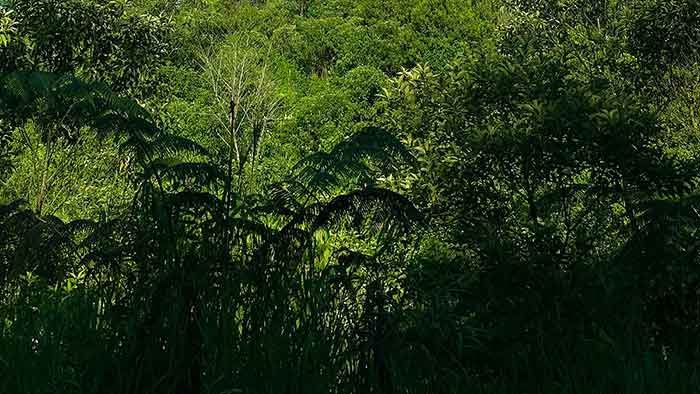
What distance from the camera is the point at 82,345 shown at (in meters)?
3.77

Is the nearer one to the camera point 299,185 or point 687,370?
point 687,370

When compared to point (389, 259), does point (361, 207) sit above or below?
below

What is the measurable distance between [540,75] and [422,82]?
128 centimetres

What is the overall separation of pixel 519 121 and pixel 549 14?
52.4 ft

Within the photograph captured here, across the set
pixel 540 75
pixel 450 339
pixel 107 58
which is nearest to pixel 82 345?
pixel 450 339

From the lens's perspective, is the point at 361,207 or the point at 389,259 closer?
the point at 361,207

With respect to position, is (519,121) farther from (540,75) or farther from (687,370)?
(687,370)

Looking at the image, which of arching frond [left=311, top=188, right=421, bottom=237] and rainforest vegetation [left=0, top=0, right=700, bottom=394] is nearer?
rainforest vegetation [left=0, top=0, right=700, bottom=394]

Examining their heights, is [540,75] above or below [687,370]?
above

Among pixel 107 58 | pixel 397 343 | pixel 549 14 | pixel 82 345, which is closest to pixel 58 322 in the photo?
pixel 82 345

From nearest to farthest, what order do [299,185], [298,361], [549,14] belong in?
[298,361], [299,185], [549,14]

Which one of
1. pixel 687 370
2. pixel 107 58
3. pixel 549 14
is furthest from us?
pixel 549 14

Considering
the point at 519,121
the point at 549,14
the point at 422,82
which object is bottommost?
the point at 519,121

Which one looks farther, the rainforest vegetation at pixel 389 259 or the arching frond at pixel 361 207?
the arching frond at pixel 361 207
